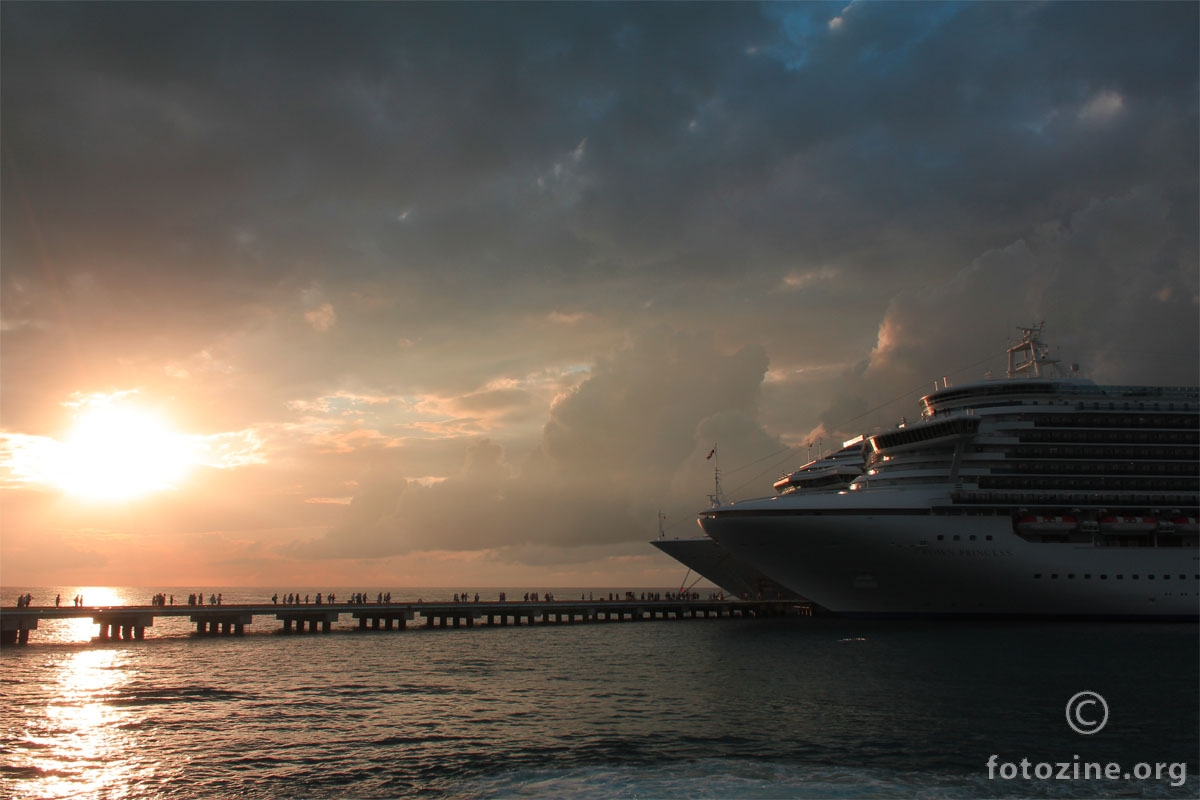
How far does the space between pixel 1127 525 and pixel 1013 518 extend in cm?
838

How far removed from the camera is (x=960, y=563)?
57781 mm

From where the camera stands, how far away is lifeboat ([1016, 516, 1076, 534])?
58906 mm

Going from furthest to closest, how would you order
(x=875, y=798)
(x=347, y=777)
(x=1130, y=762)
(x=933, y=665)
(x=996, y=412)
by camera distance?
(x=996, y=412) → (x=933, y=665) → (x=1130, y=762) → (x=347, y=777) → (x=875, y=798)

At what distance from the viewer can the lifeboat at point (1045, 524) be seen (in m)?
58.9

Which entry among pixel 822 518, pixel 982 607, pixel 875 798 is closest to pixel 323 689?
pixel 875 798

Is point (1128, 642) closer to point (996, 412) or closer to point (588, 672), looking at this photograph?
point (996, 412)

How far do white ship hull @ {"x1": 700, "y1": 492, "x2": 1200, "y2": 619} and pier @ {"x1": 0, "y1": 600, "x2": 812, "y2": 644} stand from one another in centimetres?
2904

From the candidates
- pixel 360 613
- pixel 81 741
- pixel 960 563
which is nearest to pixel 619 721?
pixel 81 741

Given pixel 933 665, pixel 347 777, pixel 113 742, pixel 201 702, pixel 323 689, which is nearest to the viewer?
pixel 347 777

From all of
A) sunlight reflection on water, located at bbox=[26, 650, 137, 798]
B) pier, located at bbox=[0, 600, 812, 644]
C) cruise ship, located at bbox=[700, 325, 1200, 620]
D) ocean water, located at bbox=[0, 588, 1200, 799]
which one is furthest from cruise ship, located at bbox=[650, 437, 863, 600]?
sunlight reflection on water, located at bbox=[26, 650, 137, 798]

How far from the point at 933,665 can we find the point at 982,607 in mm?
20549

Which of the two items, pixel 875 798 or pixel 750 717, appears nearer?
pixel 875 798

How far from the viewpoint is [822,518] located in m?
57.3

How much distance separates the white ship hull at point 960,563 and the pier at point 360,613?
29.0 m
